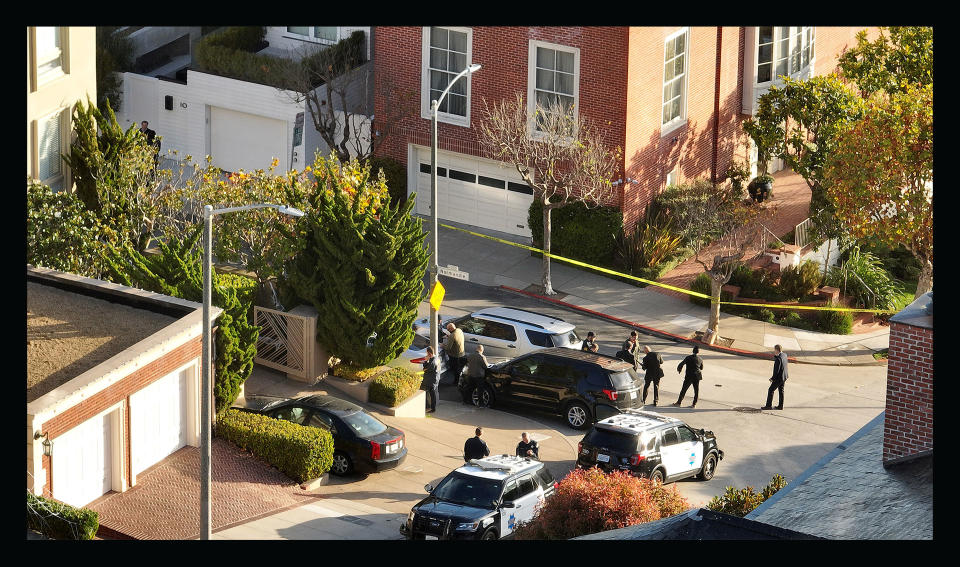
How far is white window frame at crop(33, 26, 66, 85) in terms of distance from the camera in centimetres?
3173

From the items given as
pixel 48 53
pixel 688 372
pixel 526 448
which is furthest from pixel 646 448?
pixel 48 53

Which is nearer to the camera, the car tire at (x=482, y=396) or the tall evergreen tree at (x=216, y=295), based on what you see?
the tall evergreen tree at (x=216, y=295)

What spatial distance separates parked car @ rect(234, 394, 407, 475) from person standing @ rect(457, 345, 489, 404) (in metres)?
4.27

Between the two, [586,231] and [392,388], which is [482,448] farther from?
[586,231]

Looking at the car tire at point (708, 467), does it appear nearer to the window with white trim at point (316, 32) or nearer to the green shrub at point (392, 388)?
the green shrub at point (392, 388)

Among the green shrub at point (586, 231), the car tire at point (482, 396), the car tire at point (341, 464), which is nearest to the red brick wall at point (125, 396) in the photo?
the car tire at point (341, 464)

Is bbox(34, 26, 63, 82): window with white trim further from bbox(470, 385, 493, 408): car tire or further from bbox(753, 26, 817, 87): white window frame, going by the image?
bbox(753, 26, 817, 87): white window frame

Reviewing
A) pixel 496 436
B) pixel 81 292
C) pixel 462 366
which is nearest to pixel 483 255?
pixel 462 366

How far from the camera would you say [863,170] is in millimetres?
35969

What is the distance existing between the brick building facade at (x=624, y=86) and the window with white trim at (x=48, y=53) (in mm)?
12775

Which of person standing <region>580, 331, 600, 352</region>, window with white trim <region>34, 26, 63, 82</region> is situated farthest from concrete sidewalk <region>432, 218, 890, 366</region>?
window with white trim <region>34, 26, 63, 82</region>

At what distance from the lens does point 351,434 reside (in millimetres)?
27500

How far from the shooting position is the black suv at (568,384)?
30844 mm

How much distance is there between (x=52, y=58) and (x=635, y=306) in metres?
A: 16.4
